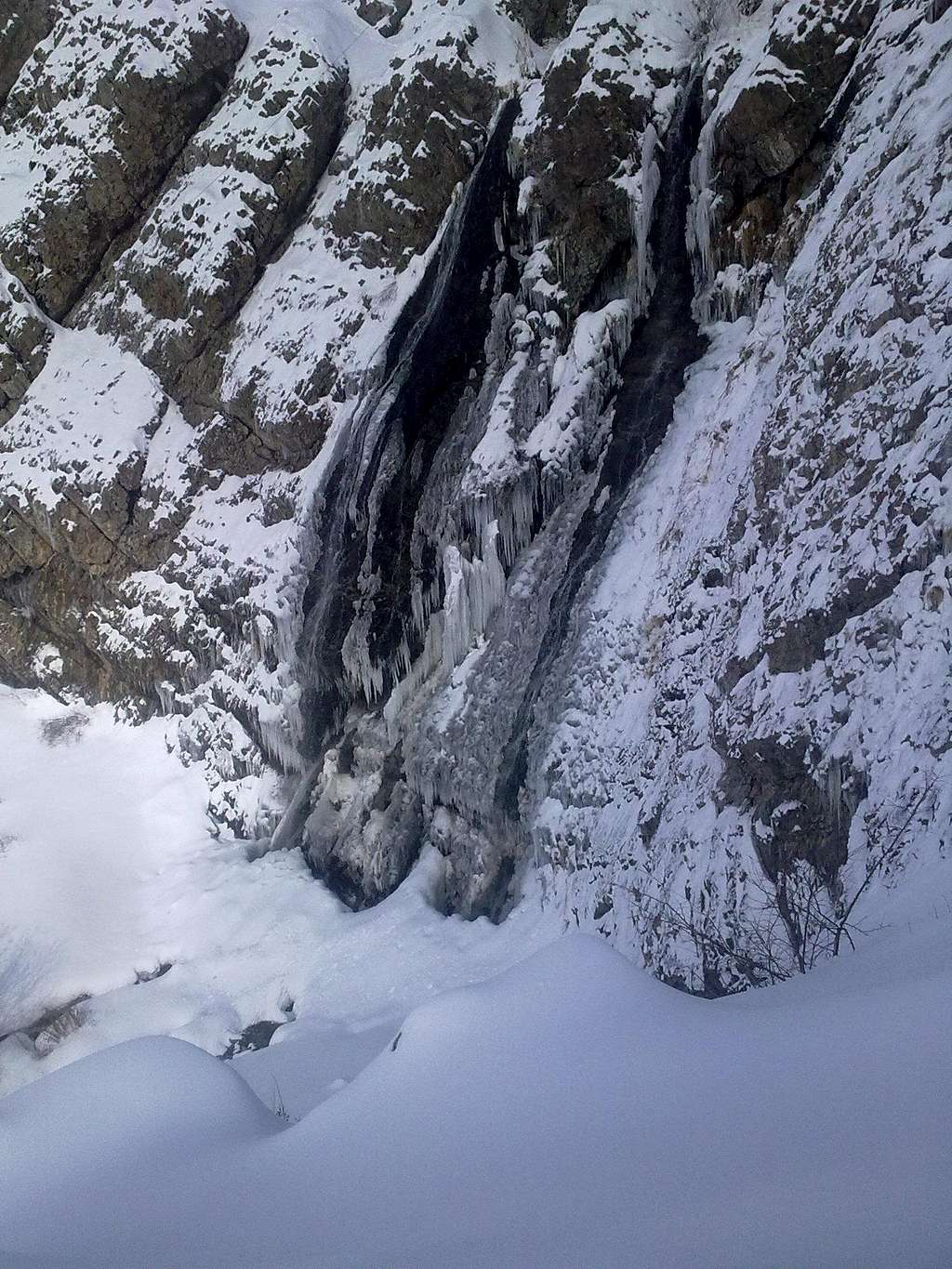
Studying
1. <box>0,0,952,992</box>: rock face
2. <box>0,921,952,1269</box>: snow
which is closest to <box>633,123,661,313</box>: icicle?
<box>0,0,952,992</box>: rock face

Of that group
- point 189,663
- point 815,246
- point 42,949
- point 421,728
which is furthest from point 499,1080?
point 189,663

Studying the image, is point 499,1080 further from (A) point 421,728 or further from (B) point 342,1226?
(A) point 421,728

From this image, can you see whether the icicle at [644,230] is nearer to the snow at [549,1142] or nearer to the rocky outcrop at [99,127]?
the rocky outcrop at [99,127]

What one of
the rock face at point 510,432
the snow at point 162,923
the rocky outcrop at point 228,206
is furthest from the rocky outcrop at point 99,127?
the snow at point 162,923

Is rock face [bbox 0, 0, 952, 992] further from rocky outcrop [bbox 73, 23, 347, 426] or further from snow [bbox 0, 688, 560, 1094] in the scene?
snow [bbox 0, 688, 560, 1094]

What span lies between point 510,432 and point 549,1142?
9.55 meters

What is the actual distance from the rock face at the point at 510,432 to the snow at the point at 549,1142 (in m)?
2.37

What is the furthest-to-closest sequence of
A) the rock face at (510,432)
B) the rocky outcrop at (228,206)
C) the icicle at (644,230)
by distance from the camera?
the rocky outcrop at (228,206) → the icicle at (644,230) → the rock face at (510,432)

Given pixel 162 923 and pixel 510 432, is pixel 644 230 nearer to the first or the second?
pixel 510 432

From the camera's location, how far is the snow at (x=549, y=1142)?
2029mm

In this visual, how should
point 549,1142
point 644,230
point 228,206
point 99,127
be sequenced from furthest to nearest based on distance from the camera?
point 99,127
point 228,206
point 644,230
point 549,1142

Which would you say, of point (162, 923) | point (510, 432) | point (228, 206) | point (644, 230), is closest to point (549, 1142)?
point (510, 432)

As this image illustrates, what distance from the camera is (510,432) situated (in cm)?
1116

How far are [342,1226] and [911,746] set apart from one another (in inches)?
183
